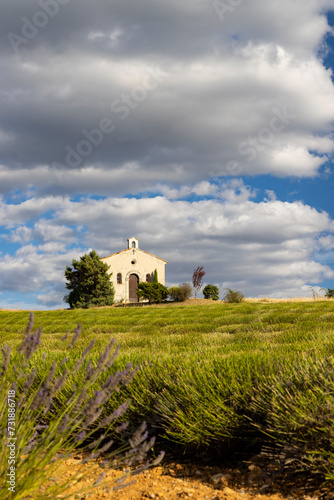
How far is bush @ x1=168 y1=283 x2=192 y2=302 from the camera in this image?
3356 centimetres

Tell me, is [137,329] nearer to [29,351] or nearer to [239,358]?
[239,358]

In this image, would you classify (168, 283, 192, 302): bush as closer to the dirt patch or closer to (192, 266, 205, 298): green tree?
(192, 266, 205, 298): green tree

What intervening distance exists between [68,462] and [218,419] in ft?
3.70

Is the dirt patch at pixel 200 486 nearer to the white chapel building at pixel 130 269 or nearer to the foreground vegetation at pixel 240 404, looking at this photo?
the foreground vegetation at pixel 240 404

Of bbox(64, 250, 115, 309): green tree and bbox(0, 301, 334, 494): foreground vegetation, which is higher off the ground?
bbox(64, 250, 115, 309): green tree

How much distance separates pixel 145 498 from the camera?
2150 mm

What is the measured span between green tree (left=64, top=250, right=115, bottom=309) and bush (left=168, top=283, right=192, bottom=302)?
245 inches

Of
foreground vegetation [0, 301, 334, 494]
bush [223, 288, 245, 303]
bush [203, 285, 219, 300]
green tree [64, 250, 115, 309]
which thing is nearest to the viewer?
foreground vegetation [0, 301, 334, 494]

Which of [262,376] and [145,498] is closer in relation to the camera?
[145,498]

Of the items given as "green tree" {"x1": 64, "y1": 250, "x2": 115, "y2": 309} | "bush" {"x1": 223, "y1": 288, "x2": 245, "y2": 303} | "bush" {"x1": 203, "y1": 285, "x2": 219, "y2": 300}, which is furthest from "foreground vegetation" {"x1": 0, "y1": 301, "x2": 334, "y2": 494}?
"bush" {"x1": 203, "y1": 285, "x2": 219, "y2": 300}

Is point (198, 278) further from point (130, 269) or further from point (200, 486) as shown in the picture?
point (200, 486)

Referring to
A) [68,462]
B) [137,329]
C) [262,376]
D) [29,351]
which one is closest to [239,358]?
[262,376]

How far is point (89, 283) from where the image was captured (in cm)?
3522

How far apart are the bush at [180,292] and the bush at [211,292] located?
459cm
